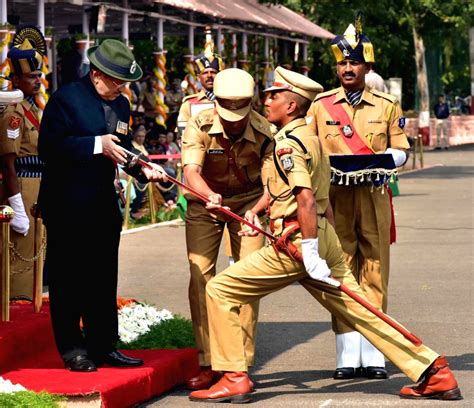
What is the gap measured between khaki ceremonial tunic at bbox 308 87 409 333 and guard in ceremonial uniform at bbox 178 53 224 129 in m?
2.27

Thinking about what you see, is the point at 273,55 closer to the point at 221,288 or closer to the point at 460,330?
the point at 460,330

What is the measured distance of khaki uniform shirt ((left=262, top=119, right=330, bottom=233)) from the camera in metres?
8.03

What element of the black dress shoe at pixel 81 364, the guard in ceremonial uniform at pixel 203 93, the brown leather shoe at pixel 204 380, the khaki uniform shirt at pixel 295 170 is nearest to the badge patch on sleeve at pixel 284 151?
the khaki uniform shirt at pixel 295 170

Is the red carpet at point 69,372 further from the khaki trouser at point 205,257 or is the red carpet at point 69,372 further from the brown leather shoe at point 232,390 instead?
the brown leather shoe at point 232,390

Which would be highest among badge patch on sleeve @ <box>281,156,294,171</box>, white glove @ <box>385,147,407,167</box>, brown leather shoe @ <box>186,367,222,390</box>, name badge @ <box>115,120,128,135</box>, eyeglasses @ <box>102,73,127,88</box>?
eyeglasses @ <box>102,73,127,88</box>

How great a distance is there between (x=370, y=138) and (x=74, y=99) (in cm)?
209

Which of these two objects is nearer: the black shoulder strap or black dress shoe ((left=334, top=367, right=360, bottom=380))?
the black shoulder strap

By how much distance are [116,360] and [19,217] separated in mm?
2550

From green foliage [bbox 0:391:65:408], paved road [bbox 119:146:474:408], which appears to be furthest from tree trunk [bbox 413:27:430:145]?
green foliage [bbox 0:391:65:408]

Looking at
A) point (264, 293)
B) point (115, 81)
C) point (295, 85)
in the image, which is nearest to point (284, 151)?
point (295, 85)

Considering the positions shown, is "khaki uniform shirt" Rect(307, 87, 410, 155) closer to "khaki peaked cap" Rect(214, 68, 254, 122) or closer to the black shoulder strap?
the black shoulder strap

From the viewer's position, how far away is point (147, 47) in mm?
28172

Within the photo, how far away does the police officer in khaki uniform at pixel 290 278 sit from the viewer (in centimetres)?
817

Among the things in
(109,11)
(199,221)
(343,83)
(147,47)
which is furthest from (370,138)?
(147,47)
